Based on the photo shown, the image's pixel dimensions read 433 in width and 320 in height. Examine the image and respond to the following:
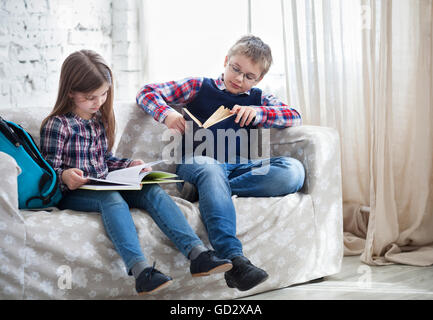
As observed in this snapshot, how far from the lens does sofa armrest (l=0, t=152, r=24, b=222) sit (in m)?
1.24

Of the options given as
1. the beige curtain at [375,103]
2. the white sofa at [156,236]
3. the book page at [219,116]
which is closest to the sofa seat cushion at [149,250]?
the white sofa at [156,236]

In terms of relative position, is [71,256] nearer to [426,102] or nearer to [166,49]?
[426,102]

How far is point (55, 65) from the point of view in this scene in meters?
2.43

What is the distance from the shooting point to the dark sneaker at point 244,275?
1277 mm

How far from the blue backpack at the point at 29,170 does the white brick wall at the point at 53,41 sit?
0.94 meters

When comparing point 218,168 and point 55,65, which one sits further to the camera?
point 55,65

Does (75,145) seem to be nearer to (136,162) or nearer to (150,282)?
(136,162)

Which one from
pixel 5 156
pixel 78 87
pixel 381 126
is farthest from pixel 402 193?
pixel 5 156

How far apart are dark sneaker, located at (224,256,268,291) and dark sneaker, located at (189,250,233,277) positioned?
0.05 meters

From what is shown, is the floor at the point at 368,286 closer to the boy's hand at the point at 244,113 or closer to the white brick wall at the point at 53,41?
the boy's hand at the point at 244,113

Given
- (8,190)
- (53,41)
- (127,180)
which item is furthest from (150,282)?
(53,41)

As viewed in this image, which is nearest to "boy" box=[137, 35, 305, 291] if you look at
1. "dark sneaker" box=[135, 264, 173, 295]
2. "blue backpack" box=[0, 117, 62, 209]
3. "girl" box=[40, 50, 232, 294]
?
"girl" box=[40, 50, 232, 294]

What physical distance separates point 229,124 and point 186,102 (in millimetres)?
217

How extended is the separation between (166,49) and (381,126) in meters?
1.44
